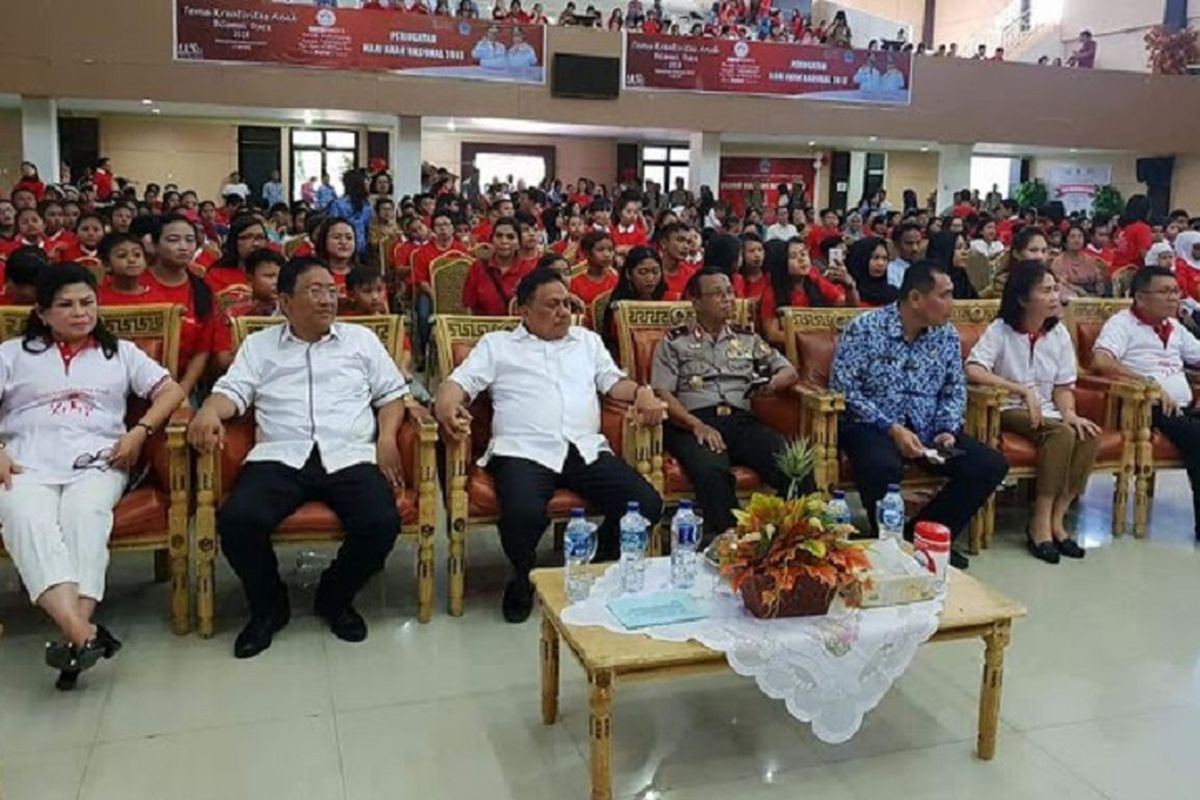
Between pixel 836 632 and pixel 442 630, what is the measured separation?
52.7 inches

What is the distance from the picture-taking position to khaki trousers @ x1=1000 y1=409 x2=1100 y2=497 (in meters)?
3.94

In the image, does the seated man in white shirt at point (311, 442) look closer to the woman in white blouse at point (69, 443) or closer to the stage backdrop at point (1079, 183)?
the woman in white blouse at point (69, 443)

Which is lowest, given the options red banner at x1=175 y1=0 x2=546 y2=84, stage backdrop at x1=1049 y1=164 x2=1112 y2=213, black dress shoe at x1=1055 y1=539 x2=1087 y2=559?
black dress shoe at x1=1055 y1=539 x2=1087 y2=559

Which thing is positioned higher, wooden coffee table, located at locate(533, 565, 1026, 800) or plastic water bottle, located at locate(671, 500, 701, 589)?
plastic water bottle, located at locate(671, 500, 701, 589)

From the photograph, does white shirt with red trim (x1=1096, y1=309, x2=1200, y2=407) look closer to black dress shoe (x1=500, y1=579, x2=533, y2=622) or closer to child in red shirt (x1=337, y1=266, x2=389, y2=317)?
black dress shoe (x1=500, y1=579, x2=533, y2=622)

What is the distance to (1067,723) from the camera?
2.66m

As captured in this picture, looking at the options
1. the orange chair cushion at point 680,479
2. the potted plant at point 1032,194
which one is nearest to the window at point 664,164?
the potted plant at point 1032,194

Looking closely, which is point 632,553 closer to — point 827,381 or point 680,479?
point 680,479

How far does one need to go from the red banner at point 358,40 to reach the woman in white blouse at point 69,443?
9.01 m

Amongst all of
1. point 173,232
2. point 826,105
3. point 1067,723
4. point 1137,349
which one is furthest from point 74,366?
point 826,105

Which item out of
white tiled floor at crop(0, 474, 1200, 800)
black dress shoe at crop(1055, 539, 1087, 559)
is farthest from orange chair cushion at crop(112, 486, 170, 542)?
black dress shoe at crop(1055, 539, 1087, 559)

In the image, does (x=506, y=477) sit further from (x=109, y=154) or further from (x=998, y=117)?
(x=109, y=154)

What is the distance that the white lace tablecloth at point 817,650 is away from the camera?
88.5 inches

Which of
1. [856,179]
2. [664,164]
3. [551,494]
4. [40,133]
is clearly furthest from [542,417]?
[856,179]
